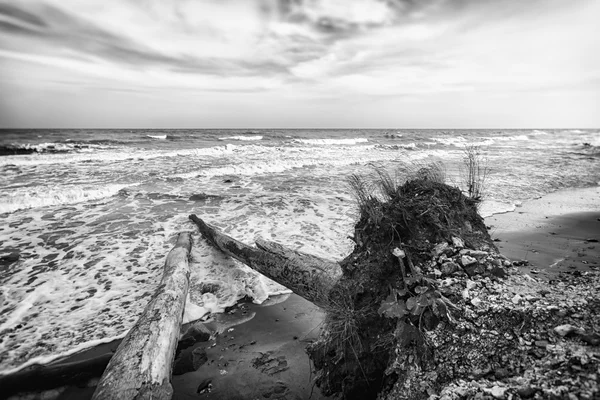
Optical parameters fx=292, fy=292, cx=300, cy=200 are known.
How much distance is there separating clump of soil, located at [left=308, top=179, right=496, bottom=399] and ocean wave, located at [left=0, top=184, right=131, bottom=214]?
10.3m

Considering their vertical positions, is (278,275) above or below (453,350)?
below

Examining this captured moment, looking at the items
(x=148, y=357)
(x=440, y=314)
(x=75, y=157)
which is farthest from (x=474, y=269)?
(x=75, y=157)

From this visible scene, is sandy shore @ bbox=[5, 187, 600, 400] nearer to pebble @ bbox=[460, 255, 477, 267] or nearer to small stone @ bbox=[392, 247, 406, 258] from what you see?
small stone @ bbox=[392, 247, 406, 258]

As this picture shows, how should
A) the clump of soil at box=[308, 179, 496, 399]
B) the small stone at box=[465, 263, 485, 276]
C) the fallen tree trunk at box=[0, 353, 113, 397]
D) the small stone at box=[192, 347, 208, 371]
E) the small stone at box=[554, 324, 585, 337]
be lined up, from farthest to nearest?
the small stone at box=[192, 347, 208, 371], the fallen tree trunk at box=[0, 353, 113, 397], the small stone at box=[465, 263, 485, 276], the clump of soil at box=[308, 179, 496, 399], the small stone at box=[554, 324, 585, 337]

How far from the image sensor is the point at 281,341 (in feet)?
12.1

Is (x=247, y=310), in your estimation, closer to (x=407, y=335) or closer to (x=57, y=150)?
(x=407, y=335)

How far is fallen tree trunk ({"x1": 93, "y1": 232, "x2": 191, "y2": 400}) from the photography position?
2262 millimetres

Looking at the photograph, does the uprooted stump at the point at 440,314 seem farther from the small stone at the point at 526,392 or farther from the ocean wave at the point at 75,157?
the ocean wave at the point at 75,157

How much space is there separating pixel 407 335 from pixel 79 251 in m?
6.67

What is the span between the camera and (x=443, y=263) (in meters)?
2.66

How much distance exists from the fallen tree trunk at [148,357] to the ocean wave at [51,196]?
846 cm

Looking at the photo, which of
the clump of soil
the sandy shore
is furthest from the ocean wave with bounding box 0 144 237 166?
the clump of soil

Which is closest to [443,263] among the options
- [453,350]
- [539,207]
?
[453,350]

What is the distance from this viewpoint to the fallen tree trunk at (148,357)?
89.0 inches
